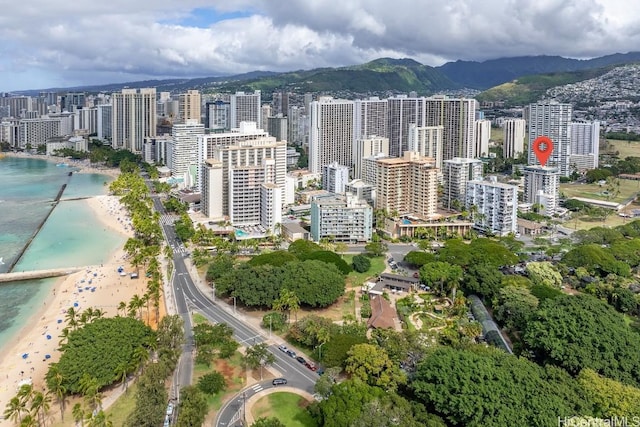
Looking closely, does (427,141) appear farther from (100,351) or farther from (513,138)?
(100,351)

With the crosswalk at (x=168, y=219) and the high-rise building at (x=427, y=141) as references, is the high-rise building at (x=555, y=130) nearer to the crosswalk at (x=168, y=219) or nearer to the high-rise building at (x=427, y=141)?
the high-rise building at (x=427, y=141)

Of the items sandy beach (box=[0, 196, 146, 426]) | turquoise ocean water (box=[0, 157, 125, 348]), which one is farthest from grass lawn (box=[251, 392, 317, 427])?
turquoise ocean water (box=[0, 157, 125, 348])

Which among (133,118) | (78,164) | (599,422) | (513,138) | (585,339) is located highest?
(133,118)

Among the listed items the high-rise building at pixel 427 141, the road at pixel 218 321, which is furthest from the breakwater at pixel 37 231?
the high-rise building at pixel 427 141

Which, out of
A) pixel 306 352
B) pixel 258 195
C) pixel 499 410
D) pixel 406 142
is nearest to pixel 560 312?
pixel 499 410

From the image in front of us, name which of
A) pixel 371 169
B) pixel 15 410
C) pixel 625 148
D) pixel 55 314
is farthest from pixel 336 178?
pixel 625 148

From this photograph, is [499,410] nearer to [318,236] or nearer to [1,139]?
[318,236]
